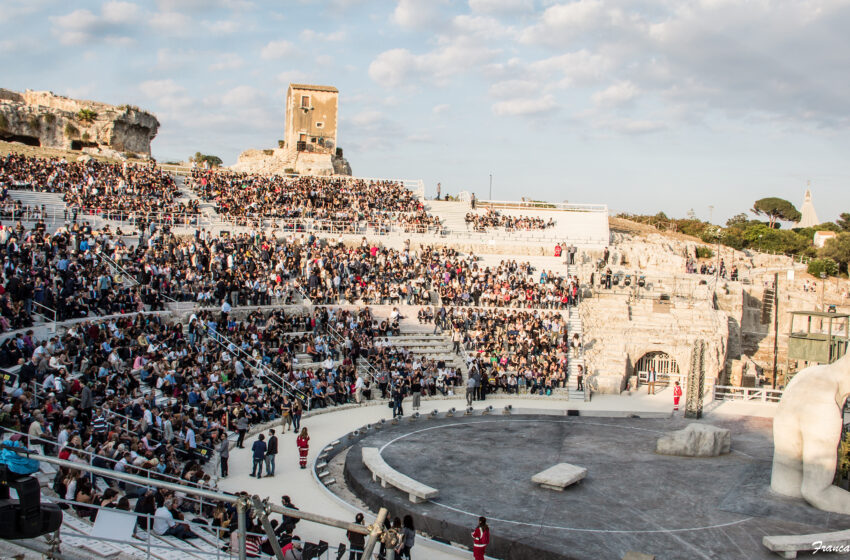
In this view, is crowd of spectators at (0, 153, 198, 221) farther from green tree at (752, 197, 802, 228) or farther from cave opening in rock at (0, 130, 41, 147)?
green tree at (752, 197, 802, 228)

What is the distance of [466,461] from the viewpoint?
65.2ft

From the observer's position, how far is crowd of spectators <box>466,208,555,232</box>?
49.0m

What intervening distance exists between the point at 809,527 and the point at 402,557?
8.60 m

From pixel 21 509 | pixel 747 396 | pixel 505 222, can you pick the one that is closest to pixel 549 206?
pixel 505 222

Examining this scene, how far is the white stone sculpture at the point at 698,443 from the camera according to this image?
20016 mm

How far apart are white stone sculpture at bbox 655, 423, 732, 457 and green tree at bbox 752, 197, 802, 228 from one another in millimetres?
80693

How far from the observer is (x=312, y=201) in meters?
48.0

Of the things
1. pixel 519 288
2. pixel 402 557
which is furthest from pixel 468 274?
pixel 402 557

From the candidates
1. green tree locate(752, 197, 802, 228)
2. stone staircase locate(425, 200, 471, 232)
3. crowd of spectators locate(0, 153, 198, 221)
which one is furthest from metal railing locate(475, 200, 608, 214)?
green tree locate(752, 197, 802, 228)

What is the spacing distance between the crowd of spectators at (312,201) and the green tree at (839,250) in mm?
37074

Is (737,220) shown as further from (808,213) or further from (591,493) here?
(591,493)

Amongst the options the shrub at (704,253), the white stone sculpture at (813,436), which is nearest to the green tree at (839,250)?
the shrub at (704,253)

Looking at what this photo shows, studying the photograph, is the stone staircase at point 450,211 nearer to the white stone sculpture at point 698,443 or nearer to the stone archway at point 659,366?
the stone archway at point 659,366

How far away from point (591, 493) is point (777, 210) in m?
88.7
